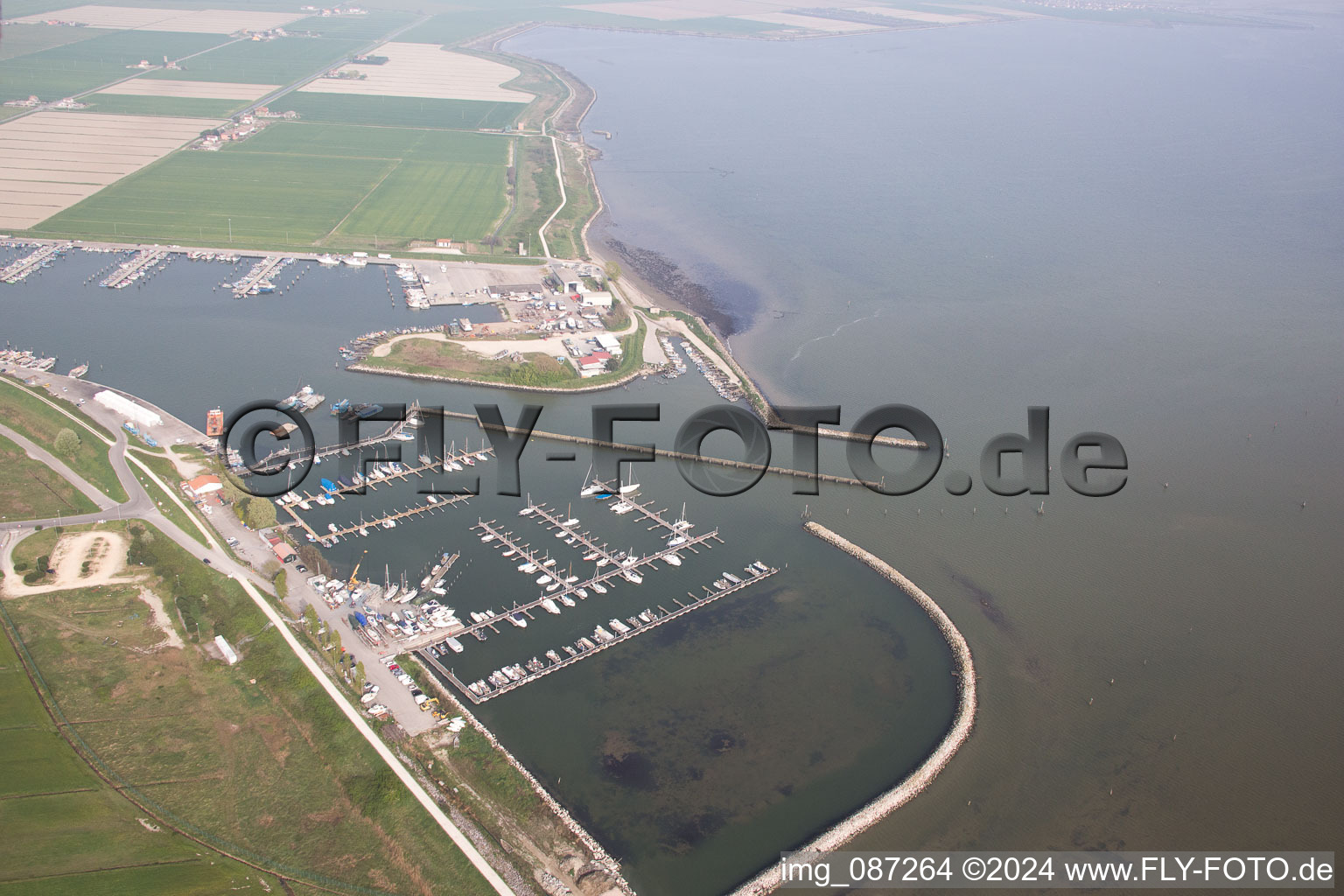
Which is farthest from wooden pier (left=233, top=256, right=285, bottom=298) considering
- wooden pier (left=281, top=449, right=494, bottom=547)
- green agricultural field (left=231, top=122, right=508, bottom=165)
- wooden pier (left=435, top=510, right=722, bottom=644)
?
wooden pier (left=435, top=510, right=722, bottom=644)

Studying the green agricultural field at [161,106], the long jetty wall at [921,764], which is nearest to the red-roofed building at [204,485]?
the long jetty wall at [921,764]

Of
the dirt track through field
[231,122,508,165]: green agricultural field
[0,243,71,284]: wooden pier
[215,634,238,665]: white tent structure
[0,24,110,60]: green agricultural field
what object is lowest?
[215,634,238,665]: white tent structure

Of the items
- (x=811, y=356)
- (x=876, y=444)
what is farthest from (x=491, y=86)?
(x=876, y=444)

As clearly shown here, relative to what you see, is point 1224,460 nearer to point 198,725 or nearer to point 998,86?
A: point 198,725

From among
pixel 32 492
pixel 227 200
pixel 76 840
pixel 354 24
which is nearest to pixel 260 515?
pixel 32 492

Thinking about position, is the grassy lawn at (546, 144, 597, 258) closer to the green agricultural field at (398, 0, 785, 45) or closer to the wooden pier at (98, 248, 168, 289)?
the wooden pier at (98, 248, 168, 289)

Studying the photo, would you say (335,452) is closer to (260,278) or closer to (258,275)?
(260,278)
